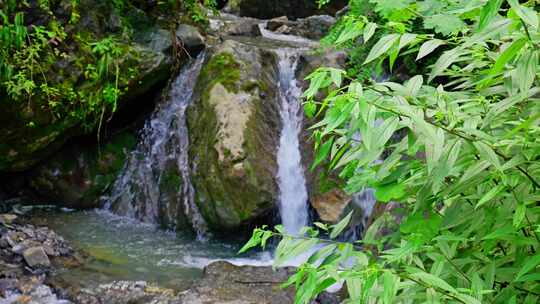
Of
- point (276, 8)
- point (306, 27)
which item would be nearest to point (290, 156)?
point (306, 27)

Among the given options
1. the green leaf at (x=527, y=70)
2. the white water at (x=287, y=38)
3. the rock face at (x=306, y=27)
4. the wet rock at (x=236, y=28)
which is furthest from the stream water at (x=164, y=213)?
the green leaf at (x=527, y=70)

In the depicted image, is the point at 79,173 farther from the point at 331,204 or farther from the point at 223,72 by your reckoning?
the point at 331,204

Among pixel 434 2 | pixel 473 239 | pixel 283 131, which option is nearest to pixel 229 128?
pixel 283 131

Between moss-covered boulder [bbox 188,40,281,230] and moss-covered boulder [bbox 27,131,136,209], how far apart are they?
1.51 meters

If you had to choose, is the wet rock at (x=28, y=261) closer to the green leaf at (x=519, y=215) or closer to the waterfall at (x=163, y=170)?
the waterfall at (x=163, y=170)

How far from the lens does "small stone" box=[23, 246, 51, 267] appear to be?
5.10m

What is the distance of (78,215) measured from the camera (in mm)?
7082

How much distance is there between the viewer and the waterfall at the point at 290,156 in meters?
6.50

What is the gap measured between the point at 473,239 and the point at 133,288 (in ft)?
13.2

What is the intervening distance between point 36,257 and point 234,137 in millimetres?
2725

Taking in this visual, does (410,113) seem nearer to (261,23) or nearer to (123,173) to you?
(123,173)

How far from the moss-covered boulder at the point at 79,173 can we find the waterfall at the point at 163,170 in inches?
7.5

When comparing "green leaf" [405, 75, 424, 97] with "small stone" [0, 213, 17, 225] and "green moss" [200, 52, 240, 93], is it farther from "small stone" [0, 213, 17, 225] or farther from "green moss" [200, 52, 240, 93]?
"small stone" [0, 213, 17, 225]

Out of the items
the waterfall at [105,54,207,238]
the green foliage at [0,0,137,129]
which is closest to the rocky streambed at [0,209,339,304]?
the waterfall at [105,54,207,238]
